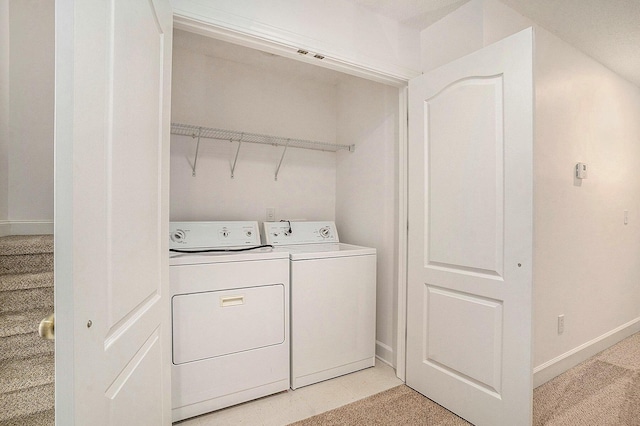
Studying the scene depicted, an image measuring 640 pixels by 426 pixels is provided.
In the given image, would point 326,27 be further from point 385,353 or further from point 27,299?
point 385,353

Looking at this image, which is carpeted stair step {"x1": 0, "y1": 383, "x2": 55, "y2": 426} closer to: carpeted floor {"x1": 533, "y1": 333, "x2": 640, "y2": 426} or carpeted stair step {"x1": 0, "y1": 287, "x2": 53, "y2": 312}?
carpeted stair step {"x1": 0, "y1": 287, "x2": 53, "y2": 312}

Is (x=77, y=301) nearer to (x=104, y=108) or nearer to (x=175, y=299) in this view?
(x=104, y=108)

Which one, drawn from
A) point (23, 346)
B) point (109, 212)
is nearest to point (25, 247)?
point (23, 346)

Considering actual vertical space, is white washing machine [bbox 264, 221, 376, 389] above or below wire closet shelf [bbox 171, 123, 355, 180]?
below

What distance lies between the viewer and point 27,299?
1569mm

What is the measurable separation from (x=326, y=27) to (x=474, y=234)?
147 centimetres

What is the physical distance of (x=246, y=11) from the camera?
1621 millimetres

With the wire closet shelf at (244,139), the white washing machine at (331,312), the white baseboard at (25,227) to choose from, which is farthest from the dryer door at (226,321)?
the white baseboard at (25,227)

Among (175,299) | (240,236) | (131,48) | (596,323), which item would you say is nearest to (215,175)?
(240,236)

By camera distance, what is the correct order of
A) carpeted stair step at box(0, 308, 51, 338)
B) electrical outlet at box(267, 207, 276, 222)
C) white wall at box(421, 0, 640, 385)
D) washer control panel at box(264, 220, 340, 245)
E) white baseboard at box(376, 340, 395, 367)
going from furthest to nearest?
electrical outlet at box(267, 207, 276, 222) → washer control panel at box(264, 220, 340, 245) → white baseboard at box(376, 340, 395, 367) → white wall at box(421, 0, 640, 385) → carpeted stair step at box(0, 308, 51, 338)

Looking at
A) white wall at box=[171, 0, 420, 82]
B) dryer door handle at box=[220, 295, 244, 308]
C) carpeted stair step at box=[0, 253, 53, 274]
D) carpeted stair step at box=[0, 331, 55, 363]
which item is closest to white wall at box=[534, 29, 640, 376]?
white wall at box=[171, 0, 420, 82]

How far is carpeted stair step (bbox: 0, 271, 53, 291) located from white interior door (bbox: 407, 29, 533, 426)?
2.07m

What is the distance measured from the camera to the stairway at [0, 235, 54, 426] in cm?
134

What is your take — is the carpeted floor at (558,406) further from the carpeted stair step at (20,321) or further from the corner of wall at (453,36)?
the corner of wall at (453,36)
